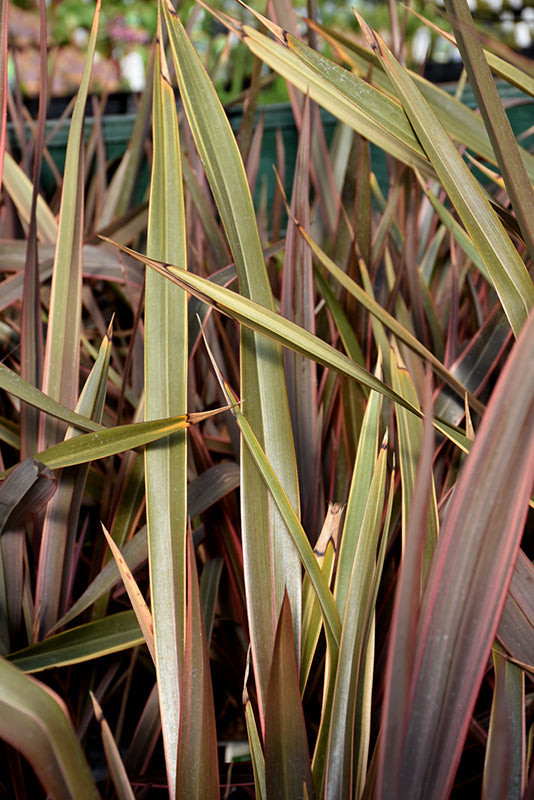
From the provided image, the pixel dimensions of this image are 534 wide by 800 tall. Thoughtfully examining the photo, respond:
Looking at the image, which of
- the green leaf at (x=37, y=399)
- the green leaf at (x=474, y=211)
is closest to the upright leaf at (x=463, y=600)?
the green leaf at (x=474, y=211)

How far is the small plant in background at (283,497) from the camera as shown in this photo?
0.66ft

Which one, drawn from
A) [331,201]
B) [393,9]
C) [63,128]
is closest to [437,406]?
[331,201]

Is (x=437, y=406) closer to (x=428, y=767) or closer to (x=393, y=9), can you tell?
(x=428, y=767)

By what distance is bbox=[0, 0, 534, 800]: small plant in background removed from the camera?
0.66 ft

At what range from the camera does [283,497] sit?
0.93 feet

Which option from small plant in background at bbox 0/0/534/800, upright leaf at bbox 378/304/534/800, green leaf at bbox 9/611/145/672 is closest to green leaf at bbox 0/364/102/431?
small plant in background at bbox 0/0/534/800

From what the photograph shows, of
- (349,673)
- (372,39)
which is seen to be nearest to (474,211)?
(372,39)

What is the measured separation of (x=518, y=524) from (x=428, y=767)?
97 mm

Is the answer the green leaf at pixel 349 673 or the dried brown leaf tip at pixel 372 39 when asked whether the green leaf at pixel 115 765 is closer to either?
the green leaf at pixel 349 673

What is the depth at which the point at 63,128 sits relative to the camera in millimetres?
949

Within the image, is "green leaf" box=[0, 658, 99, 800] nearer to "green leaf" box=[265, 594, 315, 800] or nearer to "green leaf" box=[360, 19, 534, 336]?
"green leaf" box=[265, 594, 315, 800]

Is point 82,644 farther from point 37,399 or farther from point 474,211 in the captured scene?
point 474,211

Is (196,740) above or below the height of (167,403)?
below

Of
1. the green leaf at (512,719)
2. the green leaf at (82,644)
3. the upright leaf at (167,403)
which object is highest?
the upright leaf at (167,403)
